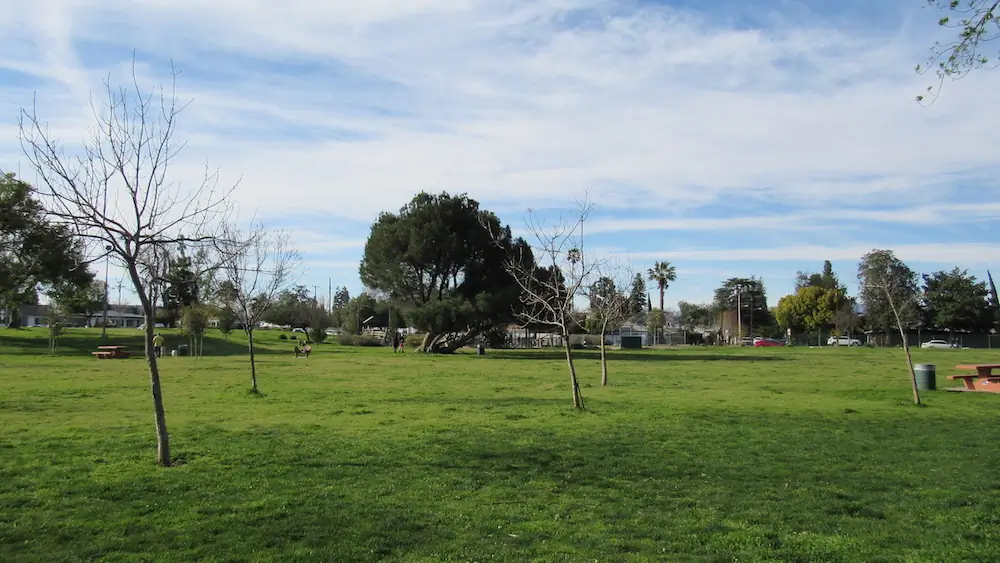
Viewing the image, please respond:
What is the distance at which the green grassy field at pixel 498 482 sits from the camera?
6.15 metres

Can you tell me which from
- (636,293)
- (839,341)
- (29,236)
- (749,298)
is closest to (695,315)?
(749,298)

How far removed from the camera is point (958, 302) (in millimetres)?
82188

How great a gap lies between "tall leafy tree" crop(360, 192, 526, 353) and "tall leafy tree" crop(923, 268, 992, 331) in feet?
185

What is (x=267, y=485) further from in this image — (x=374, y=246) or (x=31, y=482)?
(x=374, y=246)

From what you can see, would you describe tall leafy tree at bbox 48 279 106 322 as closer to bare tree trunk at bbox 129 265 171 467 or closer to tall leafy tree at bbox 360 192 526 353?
tall leafy tree at bbox 360 192 526 353

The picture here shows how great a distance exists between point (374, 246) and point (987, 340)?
66.8 m

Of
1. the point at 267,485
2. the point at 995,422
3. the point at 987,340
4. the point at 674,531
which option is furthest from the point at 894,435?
the point at 987,340

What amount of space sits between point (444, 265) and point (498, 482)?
48.5 metres

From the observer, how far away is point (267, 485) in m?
8.13

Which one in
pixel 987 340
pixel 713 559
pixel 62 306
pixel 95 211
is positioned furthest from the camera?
pixel 987 340

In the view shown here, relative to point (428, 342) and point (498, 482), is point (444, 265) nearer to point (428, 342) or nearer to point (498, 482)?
point (428, 342)

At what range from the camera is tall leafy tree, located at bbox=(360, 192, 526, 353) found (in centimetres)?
5275

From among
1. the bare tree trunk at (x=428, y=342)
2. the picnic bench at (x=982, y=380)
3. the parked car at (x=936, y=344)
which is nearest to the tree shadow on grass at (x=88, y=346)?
the bare tree trunk at (x=428, y=342)

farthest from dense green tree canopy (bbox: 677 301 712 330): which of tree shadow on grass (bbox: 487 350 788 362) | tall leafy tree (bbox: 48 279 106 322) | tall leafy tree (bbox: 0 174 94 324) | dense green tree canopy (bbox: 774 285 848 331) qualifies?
tall leafy tree (bbox: 0 174 94 324)
